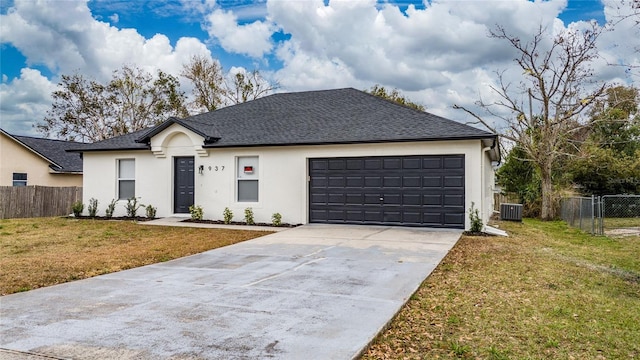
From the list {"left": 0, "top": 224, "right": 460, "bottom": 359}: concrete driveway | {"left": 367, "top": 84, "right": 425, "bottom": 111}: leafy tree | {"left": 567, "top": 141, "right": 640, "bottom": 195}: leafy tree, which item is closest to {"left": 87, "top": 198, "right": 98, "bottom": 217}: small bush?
{"left": 0, "top": 224, "right": 460, "bottom": 359}: concrete driveway

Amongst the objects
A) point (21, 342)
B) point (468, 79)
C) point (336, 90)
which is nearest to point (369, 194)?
point (336, 90)

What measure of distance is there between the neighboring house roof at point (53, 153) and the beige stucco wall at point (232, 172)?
766cm

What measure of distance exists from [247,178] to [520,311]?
428 inches

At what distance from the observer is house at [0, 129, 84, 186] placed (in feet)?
73.8

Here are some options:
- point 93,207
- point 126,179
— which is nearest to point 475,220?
point 126,179

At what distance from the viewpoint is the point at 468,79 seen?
22.2 metres

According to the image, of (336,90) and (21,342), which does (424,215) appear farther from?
(21,342)

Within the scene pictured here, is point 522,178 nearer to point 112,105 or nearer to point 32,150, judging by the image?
point 32,150

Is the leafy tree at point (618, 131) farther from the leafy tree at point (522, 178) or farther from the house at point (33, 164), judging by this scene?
the house at point (33, 164)

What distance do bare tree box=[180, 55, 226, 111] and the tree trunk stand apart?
2390 cm

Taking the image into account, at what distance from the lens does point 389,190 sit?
13070 millimetres

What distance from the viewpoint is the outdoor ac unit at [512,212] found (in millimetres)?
17688

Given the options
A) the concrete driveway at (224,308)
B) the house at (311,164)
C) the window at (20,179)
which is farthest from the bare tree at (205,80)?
the concrete driveway at (224,308)

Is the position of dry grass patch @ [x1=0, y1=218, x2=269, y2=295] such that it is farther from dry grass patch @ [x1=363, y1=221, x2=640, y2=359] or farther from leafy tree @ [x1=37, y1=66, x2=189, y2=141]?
leafy tree @ [x1=37, y1=66, x2=189, y2=141]
